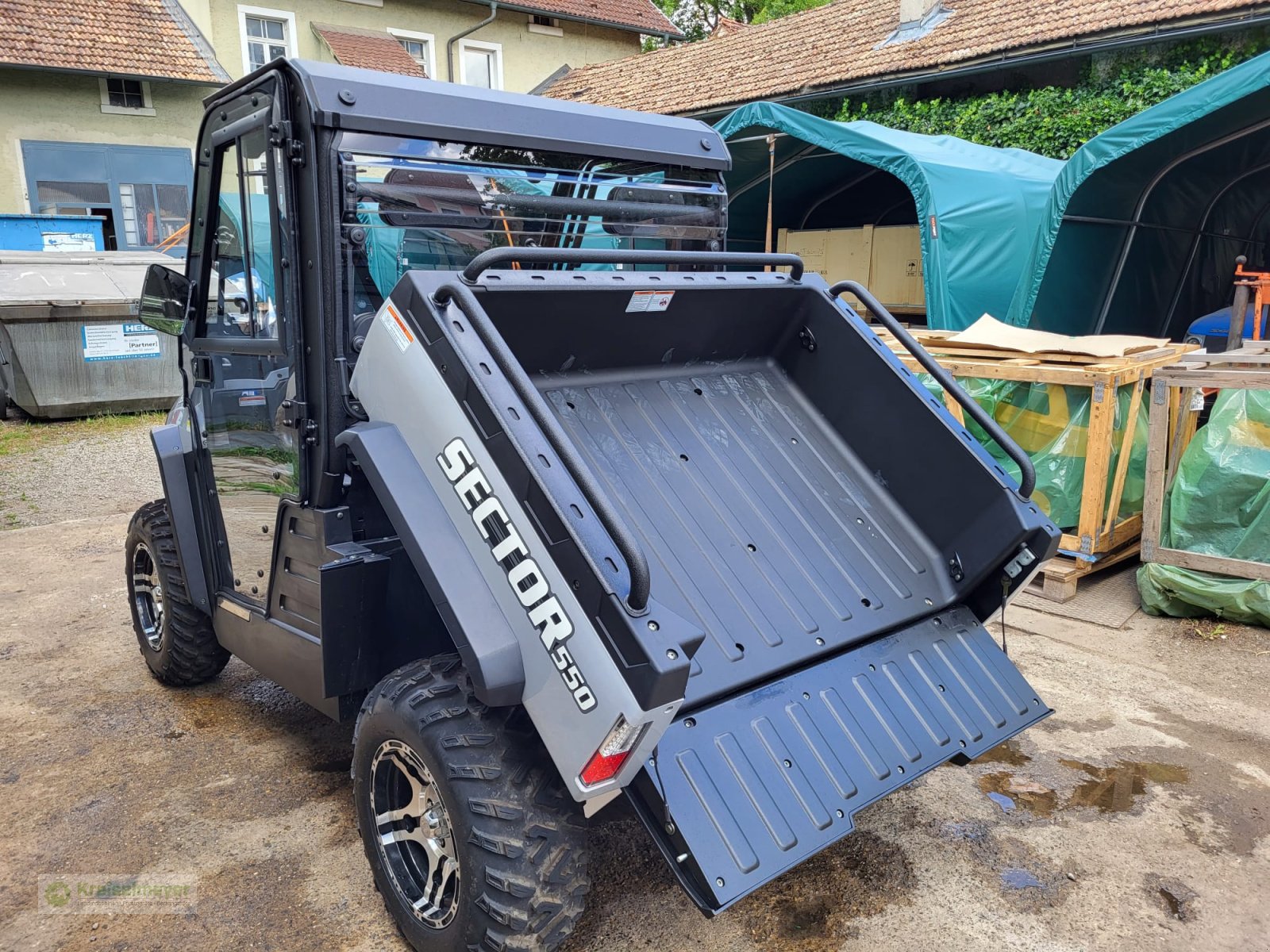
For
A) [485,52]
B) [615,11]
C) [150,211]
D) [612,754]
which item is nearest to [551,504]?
[612,754]

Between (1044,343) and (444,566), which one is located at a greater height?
(444,566)

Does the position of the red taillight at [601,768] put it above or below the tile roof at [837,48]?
below

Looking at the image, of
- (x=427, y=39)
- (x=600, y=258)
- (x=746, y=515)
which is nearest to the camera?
(x=600, y=258)

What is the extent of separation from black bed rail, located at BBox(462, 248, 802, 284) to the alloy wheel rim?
2317 millimetres

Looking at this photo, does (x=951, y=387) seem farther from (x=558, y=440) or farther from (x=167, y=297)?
(x=167, y=297)

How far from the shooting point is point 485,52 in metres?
22.0

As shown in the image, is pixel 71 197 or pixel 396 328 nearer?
→ pixel 396 328

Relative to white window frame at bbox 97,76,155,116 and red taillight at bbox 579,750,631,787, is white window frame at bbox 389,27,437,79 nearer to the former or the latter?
white window frame at bbox 97,76,155,116

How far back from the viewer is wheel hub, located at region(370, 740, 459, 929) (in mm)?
2330

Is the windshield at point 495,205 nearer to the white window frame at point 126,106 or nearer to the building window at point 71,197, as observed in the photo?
the white window frame at point 126,106

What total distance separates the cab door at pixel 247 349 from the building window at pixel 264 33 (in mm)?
18147

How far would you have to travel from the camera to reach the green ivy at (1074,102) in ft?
34.4

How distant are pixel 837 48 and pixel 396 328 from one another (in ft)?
43.8
